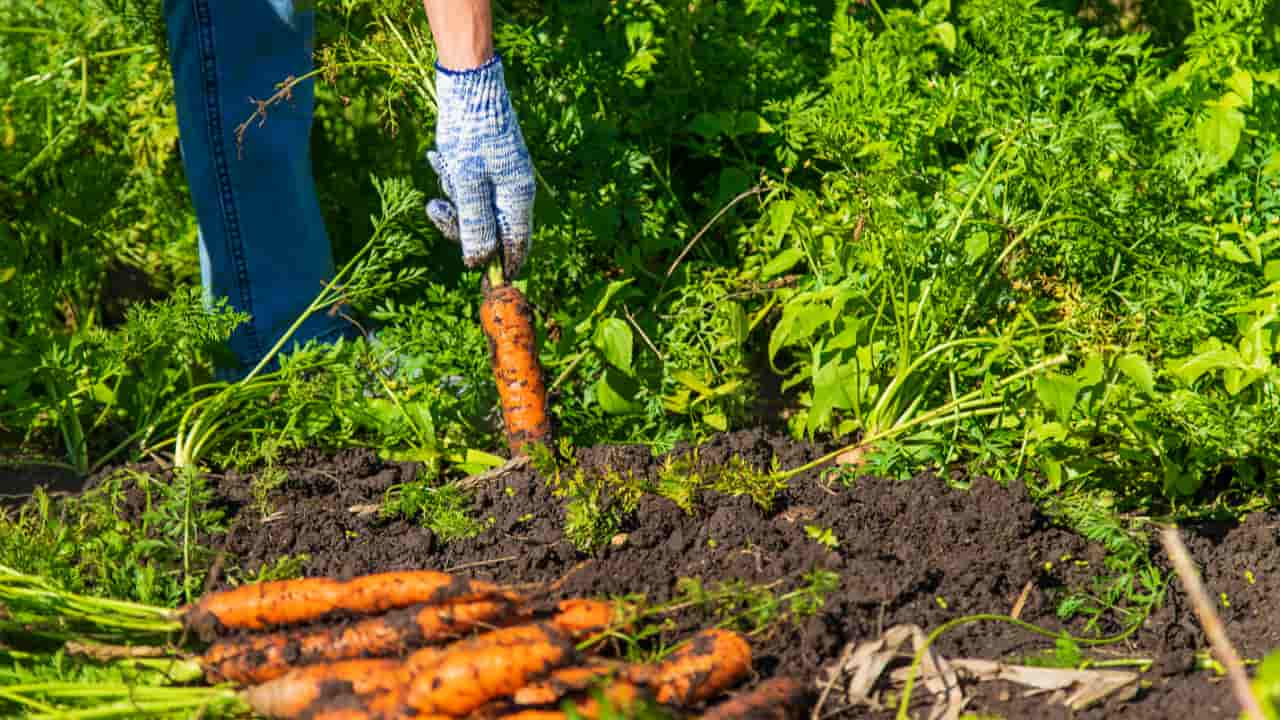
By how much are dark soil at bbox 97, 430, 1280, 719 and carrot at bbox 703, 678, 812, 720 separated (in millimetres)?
79

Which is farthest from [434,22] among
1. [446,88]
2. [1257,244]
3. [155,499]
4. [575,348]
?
[1257,244]

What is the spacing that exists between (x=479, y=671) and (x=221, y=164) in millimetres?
1976

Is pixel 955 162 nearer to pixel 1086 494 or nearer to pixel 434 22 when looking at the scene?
pixel 1086 494

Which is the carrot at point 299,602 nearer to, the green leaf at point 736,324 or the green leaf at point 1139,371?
the green leaf at point 736,324

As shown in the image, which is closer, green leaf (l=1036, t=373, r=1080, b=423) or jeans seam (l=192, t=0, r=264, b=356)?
green leaf (l=1036, t=373, r=1080, b=423)

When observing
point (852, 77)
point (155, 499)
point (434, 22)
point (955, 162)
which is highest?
point (434, 22)

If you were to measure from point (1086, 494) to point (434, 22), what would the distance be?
5.69ft

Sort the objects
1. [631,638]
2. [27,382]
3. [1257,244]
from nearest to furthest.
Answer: [631,638] < [1257,244] < [27,382]

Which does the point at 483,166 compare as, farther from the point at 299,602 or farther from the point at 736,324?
the point at 299,602

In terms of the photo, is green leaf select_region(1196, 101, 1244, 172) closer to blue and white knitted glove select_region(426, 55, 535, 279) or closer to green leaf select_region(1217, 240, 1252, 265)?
green leaf select_region(1217, 240, 1252, 265)

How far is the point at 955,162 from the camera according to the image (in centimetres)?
325

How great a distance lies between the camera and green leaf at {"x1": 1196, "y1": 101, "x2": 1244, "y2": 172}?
2.78m

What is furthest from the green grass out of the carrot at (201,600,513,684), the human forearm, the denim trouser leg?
the human forearm

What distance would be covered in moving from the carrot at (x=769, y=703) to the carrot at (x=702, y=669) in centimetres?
3
